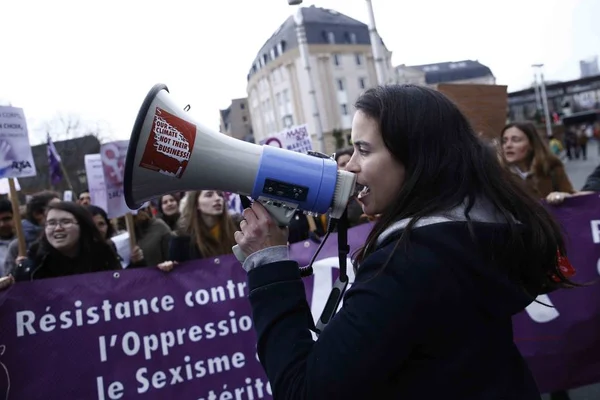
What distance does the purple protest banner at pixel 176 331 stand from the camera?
2473mm

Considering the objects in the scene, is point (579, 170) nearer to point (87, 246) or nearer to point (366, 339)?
point (87, 246)

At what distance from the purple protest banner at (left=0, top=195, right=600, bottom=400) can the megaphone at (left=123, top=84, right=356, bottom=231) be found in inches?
61.3

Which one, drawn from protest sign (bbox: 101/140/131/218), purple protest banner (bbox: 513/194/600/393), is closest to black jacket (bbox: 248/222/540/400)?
purple protest banner (bbox: 513/194/600/393)

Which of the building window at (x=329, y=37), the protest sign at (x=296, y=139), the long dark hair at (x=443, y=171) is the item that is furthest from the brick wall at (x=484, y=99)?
the building window at (x=329, y=37)

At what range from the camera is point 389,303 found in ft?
3.11

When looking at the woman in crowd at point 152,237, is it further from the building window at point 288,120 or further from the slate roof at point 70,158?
the building window at point 288,120

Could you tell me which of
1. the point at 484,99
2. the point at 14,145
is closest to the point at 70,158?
the point at 14,145

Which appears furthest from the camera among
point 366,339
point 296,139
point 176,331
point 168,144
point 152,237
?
point 296,139

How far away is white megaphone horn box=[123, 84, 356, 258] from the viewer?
1214 millimetres

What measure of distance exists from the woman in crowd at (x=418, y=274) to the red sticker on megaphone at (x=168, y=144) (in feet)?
0.64

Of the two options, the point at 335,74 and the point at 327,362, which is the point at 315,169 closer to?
the point at 327,362

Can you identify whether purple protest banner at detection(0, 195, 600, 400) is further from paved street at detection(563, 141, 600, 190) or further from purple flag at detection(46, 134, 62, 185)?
paved street at detection(563, 141, 600, 190)

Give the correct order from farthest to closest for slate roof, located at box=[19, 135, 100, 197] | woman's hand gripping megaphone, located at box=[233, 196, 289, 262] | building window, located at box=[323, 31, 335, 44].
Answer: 1. building window, located at box=[323, 31, 335, 44]
2. slate roof, located at box=[19, 135, 100, 197]
3. woman's hand gripping megaphone, located at box=[233, 196, 289, 262]

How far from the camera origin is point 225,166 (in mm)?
1249
